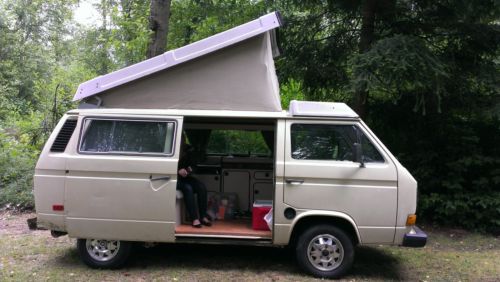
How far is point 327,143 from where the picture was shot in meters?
6.20

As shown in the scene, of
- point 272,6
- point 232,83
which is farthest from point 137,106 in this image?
point 272,6

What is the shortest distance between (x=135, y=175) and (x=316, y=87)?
5567 mm

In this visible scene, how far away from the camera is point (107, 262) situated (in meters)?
6.41

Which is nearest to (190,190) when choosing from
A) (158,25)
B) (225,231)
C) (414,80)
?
(225,231)

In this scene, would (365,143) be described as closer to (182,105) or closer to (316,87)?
(182,105)

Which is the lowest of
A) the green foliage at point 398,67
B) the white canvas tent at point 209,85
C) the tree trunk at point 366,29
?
the white canvas tent at point 209,85

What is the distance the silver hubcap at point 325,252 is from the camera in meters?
6.15

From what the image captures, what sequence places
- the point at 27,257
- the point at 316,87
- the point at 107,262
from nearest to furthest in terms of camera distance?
the point at 107,262, the point at 27,257, the point at 316,87

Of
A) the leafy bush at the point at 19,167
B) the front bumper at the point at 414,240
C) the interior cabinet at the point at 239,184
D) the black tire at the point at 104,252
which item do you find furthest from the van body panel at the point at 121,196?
the leafy bush at the point at 19,167

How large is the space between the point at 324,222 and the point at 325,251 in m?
0.36

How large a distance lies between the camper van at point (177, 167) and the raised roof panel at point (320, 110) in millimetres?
21

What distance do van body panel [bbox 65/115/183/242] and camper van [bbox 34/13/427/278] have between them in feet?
0.04

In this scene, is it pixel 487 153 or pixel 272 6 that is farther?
pixel 272 6

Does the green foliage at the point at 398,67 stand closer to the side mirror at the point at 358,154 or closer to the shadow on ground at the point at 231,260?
the side mirror at the point at 358,154
